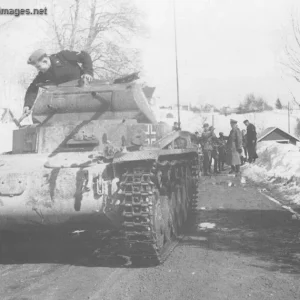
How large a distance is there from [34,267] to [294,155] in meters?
14.6

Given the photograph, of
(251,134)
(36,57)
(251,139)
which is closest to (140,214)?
(36,57)

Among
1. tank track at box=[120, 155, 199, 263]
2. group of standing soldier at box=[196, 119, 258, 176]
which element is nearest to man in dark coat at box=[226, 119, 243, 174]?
group of standing soldier at box=[196, 119, 258, 176]

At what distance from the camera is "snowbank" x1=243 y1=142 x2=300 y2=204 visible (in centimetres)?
1242

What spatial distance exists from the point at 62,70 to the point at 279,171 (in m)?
10.9

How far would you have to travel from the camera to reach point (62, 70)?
793 cm

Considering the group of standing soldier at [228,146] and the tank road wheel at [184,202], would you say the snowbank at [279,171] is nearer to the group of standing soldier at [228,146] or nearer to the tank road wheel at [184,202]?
the group of standing soldier at [228,146]

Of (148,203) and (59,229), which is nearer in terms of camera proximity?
(148,203)

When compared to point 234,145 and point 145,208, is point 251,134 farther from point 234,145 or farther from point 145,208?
point 145,208

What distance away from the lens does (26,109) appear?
26.0 feet

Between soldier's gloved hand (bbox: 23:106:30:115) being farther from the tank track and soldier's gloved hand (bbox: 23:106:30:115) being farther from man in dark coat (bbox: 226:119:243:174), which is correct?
man in dark coat (bbox: 226:119:243:174)

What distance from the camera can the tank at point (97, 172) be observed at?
537cm

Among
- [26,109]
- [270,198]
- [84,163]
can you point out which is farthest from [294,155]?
[84,163]

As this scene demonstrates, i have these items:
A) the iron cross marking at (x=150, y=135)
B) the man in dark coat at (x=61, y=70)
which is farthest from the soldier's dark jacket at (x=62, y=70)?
the iron cross marking at (x=150, y=135)

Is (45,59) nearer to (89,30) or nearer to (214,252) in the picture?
(214,252)
